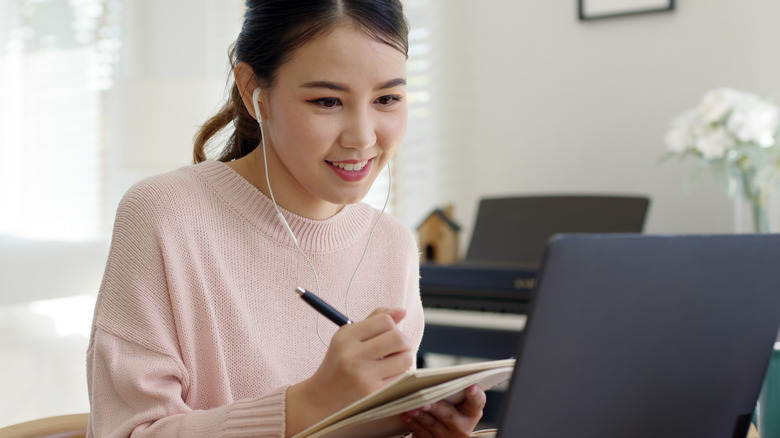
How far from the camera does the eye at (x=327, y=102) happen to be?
37.8 inches

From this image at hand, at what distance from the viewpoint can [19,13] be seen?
4.14 meters

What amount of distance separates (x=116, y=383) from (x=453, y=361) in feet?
7.44

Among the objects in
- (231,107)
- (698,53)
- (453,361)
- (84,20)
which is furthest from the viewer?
(84,20)

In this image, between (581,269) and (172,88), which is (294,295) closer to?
(581,269)

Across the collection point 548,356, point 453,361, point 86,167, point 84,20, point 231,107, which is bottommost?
point 453,361

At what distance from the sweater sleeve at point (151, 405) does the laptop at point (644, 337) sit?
1.06 ft

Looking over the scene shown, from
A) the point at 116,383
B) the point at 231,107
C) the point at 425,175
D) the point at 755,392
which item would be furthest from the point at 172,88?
the point at 755,392

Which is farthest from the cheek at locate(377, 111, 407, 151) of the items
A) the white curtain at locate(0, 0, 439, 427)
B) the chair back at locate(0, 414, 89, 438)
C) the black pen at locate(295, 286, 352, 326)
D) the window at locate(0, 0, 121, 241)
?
the window at locate(0, 0, 121, 241)

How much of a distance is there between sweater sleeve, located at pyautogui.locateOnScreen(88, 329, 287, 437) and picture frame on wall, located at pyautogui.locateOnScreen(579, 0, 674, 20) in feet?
7.10

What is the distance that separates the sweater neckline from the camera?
3.59ft

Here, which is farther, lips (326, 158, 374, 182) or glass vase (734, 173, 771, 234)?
glass vase (734, 173, 771, 234)

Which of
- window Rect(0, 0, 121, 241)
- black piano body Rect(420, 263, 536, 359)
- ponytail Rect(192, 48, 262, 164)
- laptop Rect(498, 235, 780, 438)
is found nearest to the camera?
laptop Rect(498, 235, 780, 438)

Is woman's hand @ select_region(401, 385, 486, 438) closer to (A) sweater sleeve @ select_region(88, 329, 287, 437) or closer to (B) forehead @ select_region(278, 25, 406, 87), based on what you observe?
(A) sweater sleeve @ select_region(88, 329, 287, 437)

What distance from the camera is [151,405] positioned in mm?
903
